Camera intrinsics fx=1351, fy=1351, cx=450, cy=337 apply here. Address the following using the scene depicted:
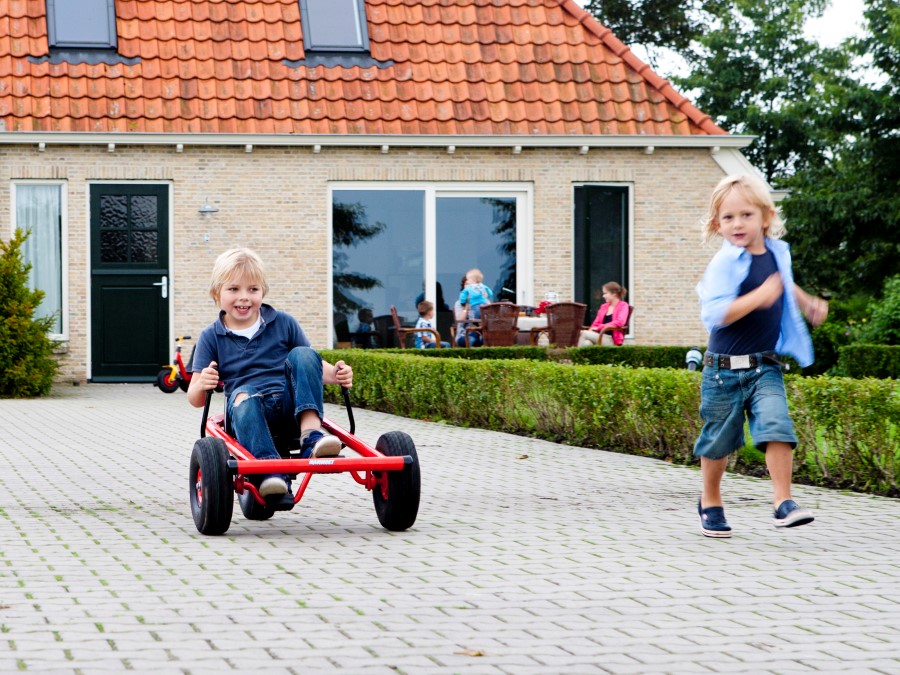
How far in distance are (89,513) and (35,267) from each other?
12.5 meters

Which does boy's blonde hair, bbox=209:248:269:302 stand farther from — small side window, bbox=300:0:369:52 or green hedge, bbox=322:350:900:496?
small side window, bbox=300:0:369:52

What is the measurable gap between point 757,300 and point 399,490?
1801mm

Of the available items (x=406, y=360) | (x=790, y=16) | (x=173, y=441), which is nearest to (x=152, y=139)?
(x=406, y=360)

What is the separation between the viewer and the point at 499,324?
17.2 m

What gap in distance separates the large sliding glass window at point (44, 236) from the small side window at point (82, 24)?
2164 mm

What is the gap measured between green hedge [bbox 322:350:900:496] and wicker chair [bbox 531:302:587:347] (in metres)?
3.06

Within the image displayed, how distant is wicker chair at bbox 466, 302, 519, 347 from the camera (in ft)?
56.1

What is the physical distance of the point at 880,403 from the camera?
741 centimetres

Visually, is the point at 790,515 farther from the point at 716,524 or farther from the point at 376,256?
the point at 376,256

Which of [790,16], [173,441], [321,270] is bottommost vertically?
[173,441]

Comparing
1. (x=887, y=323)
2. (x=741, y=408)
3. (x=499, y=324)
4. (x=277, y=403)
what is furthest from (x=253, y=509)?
(x=887, y=323)

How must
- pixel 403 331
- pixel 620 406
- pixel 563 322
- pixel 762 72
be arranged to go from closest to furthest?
pixel 620 406
pixel 563 322
pixel 403 331
pixel 762 72

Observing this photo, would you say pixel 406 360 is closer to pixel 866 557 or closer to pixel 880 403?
pixel 880 403

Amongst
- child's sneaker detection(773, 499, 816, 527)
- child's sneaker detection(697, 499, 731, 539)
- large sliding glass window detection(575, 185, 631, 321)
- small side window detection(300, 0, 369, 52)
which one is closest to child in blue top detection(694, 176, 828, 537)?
child's sneaker detection(773, 499, 816, 527)
